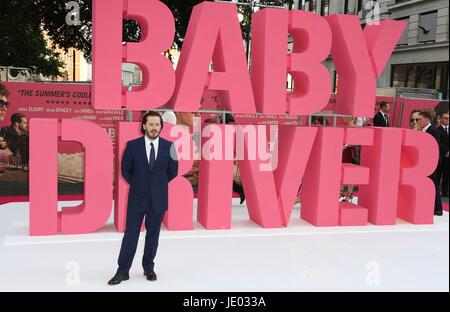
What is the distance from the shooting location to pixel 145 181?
13.9ft

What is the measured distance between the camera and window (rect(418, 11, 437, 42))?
75.0 ft

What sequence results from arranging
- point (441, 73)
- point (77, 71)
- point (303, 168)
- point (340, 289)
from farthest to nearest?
point (77, 71), point (441, 73), point (303, 168), point (340, 289)

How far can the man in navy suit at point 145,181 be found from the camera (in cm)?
423

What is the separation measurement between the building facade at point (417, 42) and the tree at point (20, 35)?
13.1m

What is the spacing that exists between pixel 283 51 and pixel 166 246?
3.07m

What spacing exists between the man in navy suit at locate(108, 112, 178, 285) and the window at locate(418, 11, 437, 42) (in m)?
21.9

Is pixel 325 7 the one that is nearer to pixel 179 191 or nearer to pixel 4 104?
pixel 4 104

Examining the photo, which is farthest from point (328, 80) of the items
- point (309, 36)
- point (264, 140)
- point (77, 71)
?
point (77, 71)

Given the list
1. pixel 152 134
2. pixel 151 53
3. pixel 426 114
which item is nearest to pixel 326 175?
pixel 426 114

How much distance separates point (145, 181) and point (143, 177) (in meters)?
0.04

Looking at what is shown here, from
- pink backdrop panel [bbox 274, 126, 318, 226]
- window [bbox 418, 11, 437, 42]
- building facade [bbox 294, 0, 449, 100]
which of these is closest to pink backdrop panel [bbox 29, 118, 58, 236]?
pink backdrop panel [bbox 274, 126, 318, 226]

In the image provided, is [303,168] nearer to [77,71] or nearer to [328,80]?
[328,80]

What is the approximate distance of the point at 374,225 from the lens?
718 cm

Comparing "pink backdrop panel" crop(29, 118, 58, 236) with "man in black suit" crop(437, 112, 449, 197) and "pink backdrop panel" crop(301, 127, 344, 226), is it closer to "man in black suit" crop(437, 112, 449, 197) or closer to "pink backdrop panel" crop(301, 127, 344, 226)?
"pink backdrop panel" crop(301, 127, 344, 226)
